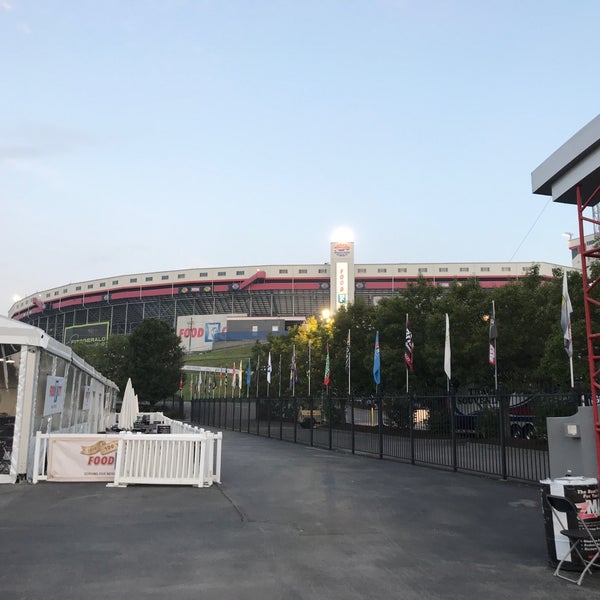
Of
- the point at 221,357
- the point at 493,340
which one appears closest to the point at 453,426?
the point at 493,340

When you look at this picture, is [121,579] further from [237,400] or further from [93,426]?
[237,400]

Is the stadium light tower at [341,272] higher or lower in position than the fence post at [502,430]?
higher

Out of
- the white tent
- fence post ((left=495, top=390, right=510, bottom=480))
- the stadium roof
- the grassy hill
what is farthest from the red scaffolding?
the grassy hill

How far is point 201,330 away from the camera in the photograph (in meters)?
128

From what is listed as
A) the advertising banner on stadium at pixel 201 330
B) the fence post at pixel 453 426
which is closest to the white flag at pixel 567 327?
the fence post at pixel 453 426

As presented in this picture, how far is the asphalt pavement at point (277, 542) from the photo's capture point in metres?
5.49

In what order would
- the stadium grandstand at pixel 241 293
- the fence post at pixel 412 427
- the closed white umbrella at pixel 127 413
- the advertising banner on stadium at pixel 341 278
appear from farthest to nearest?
the stadium grandstand at pixel 241 293, the advertising banner on stadium at pixel 341 278, the closed white umbrella at pixel 127 413, the fence post at pixel 412 427

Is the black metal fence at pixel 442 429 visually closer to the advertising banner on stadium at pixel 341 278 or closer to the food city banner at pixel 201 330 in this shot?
the advertising banner on stadium at pixel 341 278

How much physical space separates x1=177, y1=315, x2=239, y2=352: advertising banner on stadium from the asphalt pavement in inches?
4523

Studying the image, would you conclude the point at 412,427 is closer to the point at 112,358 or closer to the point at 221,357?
the point at 112,358

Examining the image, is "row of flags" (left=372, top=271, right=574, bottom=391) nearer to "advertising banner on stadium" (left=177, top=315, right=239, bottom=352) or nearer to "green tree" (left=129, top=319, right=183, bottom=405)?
"green tree" (left=129, top=319, right=183, bottom=405)

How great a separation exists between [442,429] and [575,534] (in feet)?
35.4

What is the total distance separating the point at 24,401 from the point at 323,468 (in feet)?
26.7

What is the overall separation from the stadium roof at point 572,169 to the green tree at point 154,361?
186 feet
